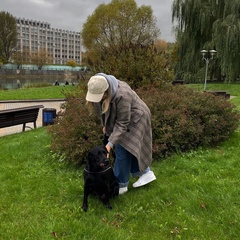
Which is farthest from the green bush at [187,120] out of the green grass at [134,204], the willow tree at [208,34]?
the willow tree at [208,34]

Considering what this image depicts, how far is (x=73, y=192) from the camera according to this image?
12.4 ft

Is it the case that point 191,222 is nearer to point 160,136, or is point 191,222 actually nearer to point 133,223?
point 133,223

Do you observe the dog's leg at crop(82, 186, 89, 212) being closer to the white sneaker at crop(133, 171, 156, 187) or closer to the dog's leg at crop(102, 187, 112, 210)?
the dog's leg at crop(102, 187, 112, 210)

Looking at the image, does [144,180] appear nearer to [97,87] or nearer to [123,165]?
[123,165]

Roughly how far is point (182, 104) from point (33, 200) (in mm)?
3336

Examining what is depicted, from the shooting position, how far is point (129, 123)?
3270mm

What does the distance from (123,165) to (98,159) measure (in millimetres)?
560

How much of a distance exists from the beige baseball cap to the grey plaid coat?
192 millimetres

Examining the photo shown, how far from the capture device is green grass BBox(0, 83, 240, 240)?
2.88 metres

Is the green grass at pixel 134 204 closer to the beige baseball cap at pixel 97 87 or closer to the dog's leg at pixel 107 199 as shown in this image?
the dog's leg at pixel 107 199

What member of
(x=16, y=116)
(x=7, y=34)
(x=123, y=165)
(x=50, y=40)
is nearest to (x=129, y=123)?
(x=123, y=165)

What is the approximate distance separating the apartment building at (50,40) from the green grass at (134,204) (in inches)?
4985

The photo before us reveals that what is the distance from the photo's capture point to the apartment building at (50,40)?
4973 inches

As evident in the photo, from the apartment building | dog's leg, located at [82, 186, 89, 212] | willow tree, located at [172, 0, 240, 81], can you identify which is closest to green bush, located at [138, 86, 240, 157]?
dog's leg, located at [82, 186, 89, 212]
